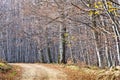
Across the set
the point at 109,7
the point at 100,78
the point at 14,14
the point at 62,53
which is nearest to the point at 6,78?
the point at 100,78

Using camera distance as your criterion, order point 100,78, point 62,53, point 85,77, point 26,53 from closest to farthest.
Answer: point 100,78, point 85,77, point 62,53, point 26,53

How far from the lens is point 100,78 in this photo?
13.2m

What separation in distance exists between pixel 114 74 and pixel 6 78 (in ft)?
22.3

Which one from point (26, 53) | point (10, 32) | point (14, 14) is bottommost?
point (26, 53)

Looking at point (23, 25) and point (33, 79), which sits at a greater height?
point (23, 25)

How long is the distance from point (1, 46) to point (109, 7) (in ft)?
189

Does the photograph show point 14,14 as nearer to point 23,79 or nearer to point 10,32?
point 10,32

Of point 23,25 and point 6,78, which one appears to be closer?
point 6,78

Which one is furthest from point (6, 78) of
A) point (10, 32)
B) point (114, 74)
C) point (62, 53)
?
point (10, 32)

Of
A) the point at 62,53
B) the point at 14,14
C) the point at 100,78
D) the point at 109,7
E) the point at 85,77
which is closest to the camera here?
the point at 109,7

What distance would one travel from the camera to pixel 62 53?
2970 centimetres

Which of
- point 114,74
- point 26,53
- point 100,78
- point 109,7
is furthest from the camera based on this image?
point 26,53

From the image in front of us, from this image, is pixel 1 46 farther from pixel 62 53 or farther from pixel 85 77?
pixel 85 77

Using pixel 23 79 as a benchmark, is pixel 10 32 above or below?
above
